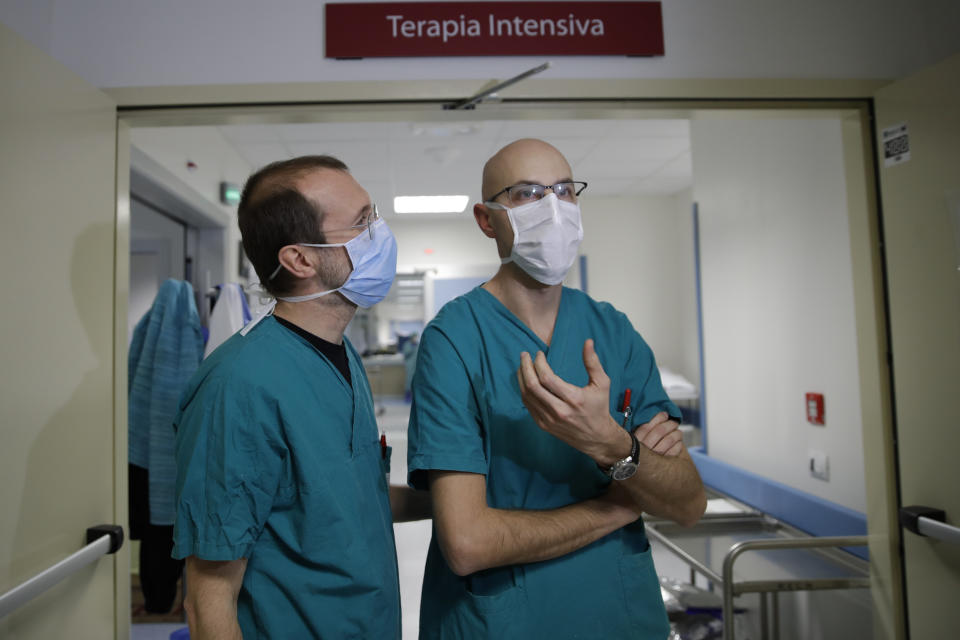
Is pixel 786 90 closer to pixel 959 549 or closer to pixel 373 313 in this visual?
pixel 959 549

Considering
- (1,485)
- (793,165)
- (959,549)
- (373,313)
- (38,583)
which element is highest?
(793,165)

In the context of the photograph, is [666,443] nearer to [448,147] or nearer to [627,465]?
[627,465]

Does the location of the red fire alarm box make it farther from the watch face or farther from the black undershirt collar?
the black undershirt collar

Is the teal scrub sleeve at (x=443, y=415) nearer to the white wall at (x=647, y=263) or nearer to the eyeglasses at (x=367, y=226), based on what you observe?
the eyeglasses at (x=367, y=226)

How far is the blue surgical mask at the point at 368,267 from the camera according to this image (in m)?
1.11

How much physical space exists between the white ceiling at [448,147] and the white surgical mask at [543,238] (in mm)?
2336

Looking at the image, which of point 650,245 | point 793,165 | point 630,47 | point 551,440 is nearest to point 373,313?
point 650,245

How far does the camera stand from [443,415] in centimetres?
95

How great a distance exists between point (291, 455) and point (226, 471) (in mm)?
105

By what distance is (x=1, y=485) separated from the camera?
1.10 m

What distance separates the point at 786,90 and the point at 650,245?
4.24m

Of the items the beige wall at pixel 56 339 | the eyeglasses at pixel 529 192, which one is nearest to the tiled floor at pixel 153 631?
the beige wall at pixel 56 339

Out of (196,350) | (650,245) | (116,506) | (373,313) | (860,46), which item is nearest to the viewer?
(116,506)

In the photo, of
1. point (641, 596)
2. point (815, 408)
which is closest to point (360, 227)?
point (641, 596)
